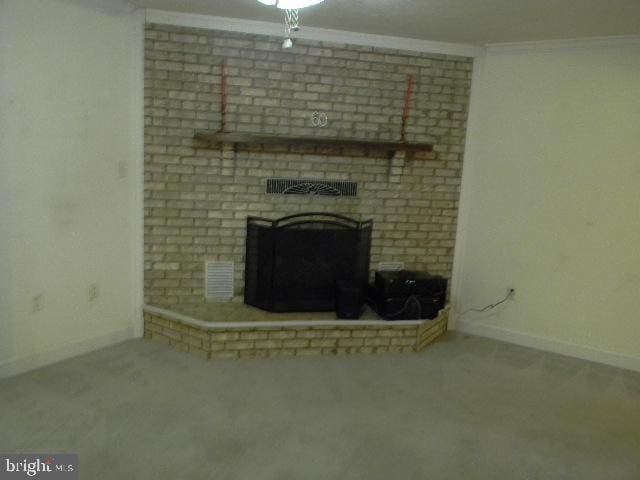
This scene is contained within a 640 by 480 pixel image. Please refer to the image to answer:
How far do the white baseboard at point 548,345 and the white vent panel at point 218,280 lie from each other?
1.88m

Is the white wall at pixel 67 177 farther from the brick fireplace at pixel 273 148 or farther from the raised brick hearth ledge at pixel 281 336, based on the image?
the raised brick hearth ledge at pixel 281 336

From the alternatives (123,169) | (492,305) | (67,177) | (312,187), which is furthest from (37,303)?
(492,305)

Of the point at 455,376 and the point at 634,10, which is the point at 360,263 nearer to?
the point at 455,376

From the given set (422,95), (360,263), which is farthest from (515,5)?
(360,263)

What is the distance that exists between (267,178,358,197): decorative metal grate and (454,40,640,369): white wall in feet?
3.13

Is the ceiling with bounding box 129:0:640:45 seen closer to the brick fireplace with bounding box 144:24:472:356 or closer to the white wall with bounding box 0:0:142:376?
the brick fireplace with bounding box 144:24:472:356

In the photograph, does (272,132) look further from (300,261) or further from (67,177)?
(67,177)

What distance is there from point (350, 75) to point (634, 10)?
1.77 metres

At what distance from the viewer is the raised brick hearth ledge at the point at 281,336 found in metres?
3.46

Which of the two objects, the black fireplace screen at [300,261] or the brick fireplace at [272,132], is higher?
the brick fireplace at [272,132]

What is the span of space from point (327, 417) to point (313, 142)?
185cm
